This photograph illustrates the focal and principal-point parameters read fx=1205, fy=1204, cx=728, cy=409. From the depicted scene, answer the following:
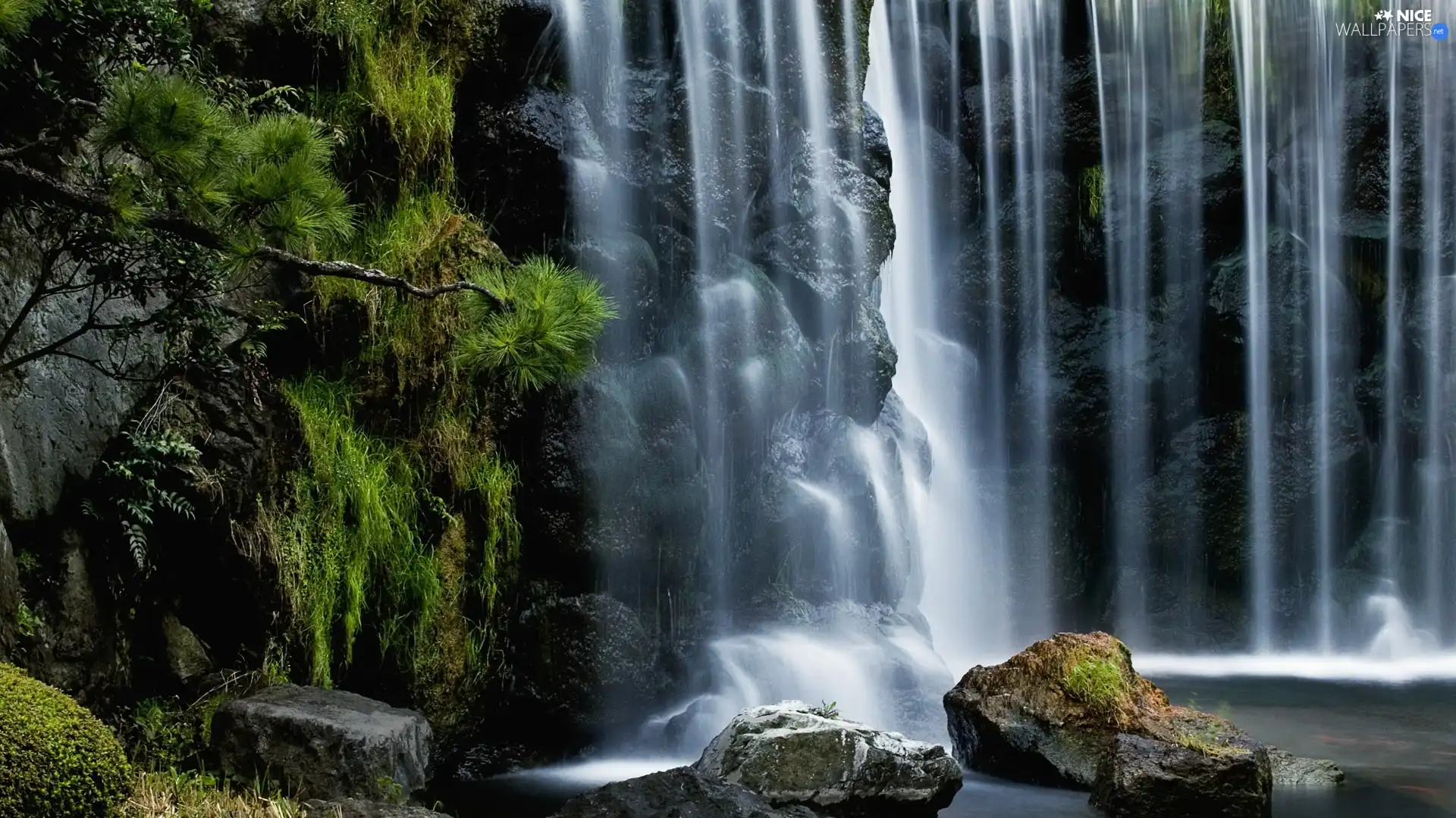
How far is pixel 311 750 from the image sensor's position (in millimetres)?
6043

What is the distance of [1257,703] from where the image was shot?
35.6ft

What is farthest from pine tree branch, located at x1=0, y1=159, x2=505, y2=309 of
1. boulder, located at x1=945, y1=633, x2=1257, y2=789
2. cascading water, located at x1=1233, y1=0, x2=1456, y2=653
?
cascading water, located at x1=1233, y1=0, x2=1456, y2=653

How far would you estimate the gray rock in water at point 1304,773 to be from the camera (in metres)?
7.70

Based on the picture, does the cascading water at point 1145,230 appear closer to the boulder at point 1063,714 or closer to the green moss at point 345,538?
the boulder at point 1063,714

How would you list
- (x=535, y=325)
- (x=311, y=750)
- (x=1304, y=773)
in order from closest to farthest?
(x=311, y=750), (x=535, y=325), (x=1304, y=773)

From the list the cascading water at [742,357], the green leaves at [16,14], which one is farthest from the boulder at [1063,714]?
the green leaves at [16,14]

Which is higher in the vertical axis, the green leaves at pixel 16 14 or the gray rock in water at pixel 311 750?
the green leaves at pixel 16 14

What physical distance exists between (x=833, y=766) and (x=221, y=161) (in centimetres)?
426

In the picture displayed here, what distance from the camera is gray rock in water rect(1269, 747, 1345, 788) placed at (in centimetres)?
770

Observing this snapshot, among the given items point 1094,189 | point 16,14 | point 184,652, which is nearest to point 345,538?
point 184,652

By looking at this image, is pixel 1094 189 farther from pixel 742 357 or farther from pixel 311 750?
pixel 311 750

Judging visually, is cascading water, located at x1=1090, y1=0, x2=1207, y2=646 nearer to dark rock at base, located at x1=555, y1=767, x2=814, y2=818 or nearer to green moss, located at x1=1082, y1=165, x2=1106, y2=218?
green moss, located at x1=1082, y1=165, x2=1106, y2=218

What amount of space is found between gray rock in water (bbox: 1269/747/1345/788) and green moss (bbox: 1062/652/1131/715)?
1.17 meters

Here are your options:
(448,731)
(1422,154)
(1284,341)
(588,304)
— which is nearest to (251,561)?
(448,731)
